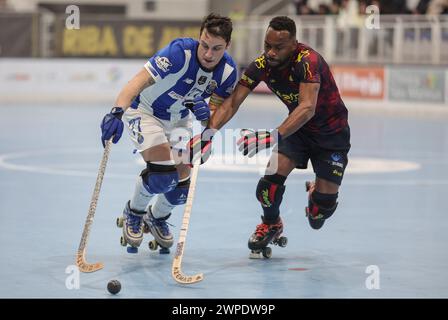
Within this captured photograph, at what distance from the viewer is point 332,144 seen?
688 centimetres

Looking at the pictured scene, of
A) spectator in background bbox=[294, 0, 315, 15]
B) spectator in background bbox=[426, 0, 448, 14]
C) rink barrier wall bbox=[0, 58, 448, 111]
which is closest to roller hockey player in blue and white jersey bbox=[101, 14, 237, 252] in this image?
rink barrier wall bbox=[0, 58, 448, 111]

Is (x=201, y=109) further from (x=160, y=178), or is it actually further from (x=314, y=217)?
(x=314, y=217)

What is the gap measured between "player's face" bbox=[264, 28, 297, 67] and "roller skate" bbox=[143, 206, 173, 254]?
55.9 inches

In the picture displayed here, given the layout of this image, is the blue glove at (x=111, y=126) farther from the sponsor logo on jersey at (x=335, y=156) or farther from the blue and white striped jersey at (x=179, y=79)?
the sponsor logo on jersey at (x=335, y=156)

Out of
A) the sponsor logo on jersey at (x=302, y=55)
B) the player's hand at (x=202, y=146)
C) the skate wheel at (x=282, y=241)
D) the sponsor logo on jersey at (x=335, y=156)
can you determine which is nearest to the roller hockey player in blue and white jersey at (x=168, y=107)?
the player's hand at (x=202, y=146)

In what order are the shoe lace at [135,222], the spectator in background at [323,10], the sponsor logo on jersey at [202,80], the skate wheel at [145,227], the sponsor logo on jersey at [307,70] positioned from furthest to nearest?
the spectator in background at [323,10] → the skate wheel at [145,227] → the shoe lace at [135,222] → the sponsor logo on jersey at [202,80] → the sponsor logo on jersey at [307,70]

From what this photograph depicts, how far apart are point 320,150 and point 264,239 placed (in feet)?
2.49

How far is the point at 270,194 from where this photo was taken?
6758mm

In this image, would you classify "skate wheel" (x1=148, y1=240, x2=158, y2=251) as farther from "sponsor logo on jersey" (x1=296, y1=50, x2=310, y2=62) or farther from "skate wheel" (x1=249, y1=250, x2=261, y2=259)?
"sponsor logo on jersey" (x1=296, y1=50, x2=310, y2=62)

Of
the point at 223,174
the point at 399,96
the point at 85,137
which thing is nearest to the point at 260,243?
the point at 223,174

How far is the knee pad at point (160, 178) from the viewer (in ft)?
21.6

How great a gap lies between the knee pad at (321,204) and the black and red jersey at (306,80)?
0.47 meters

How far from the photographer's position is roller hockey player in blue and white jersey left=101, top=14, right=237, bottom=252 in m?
6.31

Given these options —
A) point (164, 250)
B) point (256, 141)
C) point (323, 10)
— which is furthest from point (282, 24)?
point (323, 10)
